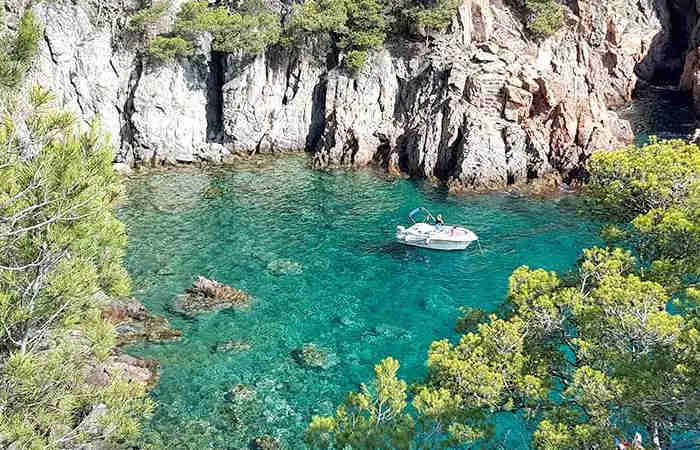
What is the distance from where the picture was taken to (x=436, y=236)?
117ft

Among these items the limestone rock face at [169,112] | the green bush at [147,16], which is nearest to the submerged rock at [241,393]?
the limestone rock face at [169,112]

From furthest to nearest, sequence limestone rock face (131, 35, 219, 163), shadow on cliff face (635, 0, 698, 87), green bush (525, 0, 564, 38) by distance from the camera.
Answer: shadow on cliff face (635, 0, 698, 87)
green bush (525, 0, 564, 38)
limestone rock face (131, 35, 219, 163)

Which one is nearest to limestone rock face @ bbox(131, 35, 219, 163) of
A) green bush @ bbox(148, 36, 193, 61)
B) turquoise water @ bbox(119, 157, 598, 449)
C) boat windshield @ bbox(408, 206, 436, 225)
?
green bush @ bbox(148, 36, 193, 61)

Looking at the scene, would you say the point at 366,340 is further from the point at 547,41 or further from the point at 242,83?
the point at 547,41

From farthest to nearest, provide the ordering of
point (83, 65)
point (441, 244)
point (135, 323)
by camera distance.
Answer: point (83, 65), point (441, 244), point (135, 323)

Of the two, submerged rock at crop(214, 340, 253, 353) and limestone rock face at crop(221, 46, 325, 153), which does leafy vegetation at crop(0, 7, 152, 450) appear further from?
limestone rock face at crop(221, 46, 325, 153)

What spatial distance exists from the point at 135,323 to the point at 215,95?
3409 cm

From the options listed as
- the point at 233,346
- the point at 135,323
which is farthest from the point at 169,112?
the point at 233,346

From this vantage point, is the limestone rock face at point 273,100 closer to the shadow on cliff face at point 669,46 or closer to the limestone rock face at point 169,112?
the limestone rock face at point 169,112

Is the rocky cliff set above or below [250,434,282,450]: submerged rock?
above

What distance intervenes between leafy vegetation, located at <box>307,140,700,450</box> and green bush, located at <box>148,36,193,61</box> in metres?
45.1

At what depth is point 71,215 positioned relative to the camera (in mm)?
14273

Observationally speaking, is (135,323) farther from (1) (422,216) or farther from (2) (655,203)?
(2) (655,203)

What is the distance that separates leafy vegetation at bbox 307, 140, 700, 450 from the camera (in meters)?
11.8
